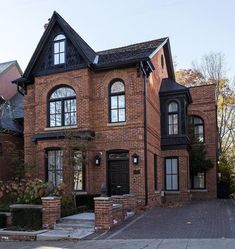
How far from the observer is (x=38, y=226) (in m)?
15.1

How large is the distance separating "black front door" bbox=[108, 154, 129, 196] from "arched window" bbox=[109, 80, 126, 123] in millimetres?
2017

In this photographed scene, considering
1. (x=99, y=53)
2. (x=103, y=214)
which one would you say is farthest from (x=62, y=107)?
(x=103, y=214)

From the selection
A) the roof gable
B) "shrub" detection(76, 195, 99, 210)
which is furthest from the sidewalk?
the roof gable

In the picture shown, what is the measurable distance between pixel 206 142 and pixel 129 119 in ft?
37.4

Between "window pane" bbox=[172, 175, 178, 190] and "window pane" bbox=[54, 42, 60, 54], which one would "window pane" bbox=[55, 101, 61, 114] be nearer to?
"window pane" bbox=[54, 42, 60, 54]

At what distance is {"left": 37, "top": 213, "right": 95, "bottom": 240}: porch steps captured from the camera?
13.5 m

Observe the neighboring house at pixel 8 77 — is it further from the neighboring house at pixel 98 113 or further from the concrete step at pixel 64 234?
the concrete step at pixel 64 234

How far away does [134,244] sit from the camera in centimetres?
1150

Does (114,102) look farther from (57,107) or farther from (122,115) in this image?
(57,107)

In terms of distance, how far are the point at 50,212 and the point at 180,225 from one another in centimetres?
462

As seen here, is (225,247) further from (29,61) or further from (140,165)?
(29,61)

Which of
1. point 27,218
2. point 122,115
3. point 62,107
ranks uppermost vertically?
point 62,107

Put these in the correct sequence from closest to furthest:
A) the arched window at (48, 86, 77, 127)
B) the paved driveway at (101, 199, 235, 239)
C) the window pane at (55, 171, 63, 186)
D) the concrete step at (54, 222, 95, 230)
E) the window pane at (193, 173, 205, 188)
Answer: the paved driveway at (101, 199, 235, 239) → the concrete step at (54, 222, 95, 230) → the window pane at (55, 171, 63, 186) → the arched window at (48, 86, 77, 127) → the window pane at (193, 173, 205, 188)

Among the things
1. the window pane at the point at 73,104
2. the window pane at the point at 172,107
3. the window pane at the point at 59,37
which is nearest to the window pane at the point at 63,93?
the window pane at the point at 73,104
